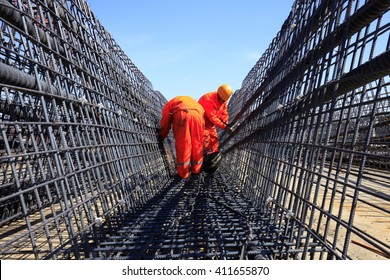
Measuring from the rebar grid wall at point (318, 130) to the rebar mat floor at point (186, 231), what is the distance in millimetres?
330

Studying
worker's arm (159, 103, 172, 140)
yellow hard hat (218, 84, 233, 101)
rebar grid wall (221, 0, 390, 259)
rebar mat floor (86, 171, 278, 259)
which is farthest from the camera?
yellow hard hat (218, 84, 233, 101)

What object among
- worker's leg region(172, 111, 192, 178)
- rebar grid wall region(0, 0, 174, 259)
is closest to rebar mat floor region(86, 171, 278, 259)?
rebar grid wall region(0, 0, 174, 259)

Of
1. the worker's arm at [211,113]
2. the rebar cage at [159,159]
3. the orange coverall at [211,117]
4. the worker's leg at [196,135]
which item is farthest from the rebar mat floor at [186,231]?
the worker's arm at [211,113]

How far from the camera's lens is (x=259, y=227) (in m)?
2.92

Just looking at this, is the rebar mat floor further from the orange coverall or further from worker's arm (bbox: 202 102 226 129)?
worker's arm (bbox: 202 102 226 129)

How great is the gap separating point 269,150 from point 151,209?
5.72ft

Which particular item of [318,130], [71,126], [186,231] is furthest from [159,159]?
[318,130]

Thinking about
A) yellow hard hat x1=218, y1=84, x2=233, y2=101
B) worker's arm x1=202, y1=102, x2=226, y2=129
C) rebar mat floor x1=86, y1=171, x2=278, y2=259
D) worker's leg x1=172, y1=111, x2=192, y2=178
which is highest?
yellow hard hat x1=218, y1=84, x2=233, y2=101

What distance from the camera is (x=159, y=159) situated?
5.77m

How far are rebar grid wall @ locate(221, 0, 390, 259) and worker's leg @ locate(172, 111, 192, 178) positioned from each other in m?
1.06

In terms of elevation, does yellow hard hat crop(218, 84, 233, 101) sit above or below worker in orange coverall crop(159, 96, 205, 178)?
above

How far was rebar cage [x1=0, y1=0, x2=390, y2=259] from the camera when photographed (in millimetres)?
2109
